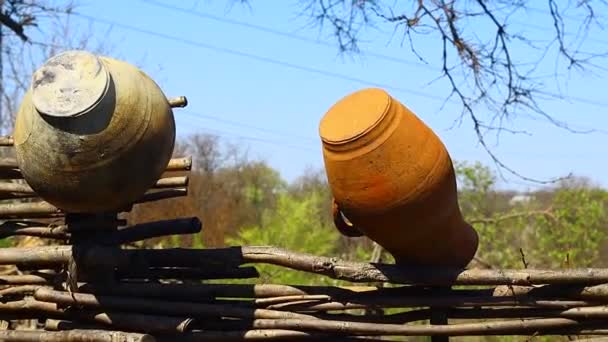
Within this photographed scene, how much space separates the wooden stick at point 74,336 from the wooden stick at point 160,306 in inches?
4.7

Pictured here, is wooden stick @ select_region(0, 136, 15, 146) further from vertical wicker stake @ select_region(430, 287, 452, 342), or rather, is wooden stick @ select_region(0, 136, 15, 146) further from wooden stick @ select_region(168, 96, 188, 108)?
vertical wicker stake @ select_region(430, 287, 452, 342)

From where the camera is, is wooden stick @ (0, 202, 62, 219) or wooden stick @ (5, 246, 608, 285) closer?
wooden stick @ (5, 246, 608, 285)

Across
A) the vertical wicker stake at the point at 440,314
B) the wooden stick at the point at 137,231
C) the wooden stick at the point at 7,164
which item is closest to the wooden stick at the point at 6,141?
the wooden stick at the point at 7,164

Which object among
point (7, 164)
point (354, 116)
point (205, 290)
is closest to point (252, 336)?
point (205, 290)

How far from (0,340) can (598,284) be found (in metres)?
2.26

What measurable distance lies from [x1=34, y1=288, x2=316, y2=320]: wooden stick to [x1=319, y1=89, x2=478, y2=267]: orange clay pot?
0.51 meters

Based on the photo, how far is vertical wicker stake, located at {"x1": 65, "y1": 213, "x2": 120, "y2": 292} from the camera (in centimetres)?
335

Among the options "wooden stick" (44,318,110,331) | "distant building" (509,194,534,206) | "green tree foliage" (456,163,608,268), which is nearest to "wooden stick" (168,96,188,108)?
"wooden stick" (44,318,110,331)

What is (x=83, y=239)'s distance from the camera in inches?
135

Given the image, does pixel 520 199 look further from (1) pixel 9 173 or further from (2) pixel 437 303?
(2) pixel 437 303

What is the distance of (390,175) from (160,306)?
1007mm

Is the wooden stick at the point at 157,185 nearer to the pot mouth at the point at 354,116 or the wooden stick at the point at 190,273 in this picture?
the wooden stick at the point at 190,273

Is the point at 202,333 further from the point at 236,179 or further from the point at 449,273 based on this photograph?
the point at 236,179

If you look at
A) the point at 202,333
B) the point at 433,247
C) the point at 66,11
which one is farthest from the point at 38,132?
the point at 66,11
